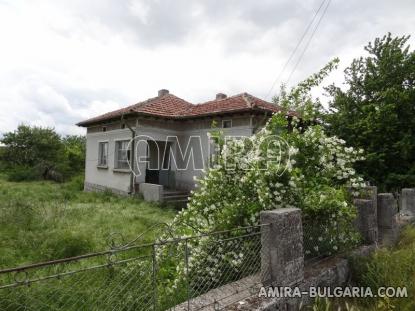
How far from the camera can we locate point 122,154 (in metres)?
14.9

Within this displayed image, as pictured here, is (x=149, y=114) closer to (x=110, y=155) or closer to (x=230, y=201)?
(x=110, y=155)

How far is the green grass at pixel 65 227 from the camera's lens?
234 inches

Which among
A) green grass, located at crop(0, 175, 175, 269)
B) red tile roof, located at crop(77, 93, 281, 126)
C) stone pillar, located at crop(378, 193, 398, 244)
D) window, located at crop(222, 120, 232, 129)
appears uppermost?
red tile roof, located at crop(77, 93, 281, 126)

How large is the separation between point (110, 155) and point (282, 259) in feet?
44.0

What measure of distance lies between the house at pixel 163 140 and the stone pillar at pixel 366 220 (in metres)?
6.94

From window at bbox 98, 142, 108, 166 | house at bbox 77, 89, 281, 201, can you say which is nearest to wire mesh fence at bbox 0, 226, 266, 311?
house at bbox 77, 89, 281, 201

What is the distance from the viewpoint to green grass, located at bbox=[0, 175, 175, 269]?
19.5 ft

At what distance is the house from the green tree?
2.96 meters

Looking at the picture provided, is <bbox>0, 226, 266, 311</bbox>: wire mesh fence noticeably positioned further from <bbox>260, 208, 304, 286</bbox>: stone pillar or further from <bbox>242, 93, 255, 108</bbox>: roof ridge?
<bbox>242, 93, 255, 108</bbox>: roof ridge

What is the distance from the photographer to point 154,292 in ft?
9.31

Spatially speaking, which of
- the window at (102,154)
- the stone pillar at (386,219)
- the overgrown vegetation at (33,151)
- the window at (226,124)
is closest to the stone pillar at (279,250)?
the stone pillar at (386,219)

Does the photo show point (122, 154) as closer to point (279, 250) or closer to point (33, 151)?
point (279, 250)

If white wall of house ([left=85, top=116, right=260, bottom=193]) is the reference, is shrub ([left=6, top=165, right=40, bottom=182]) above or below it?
below

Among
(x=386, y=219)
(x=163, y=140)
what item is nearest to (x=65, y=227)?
(x=386, y=219)
